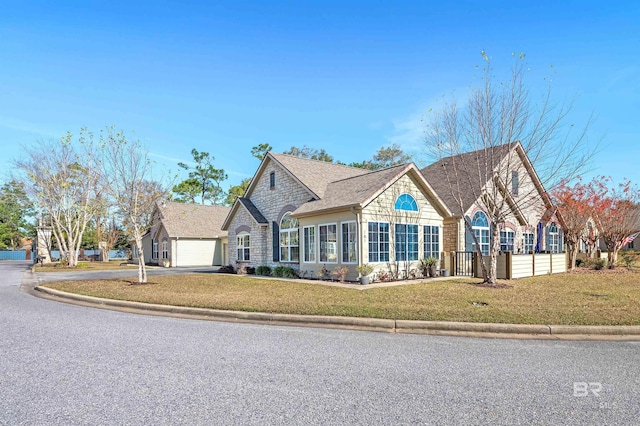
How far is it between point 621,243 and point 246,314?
2417 cm

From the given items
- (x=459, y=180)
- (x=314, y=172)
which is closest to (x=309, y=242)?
(x=314, y=172)

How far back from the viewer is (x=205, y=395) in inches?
179

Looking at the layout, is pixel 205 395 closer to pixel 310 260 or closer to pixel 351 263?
pixel 351 263

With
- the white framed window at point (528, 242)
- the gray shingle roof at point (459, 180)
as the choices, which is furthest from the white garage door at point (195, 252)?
the white framed window at point (528, 242)

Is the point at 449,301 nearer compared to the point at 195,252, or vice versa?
the point at 449,301

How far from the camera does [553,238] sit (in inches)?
1078

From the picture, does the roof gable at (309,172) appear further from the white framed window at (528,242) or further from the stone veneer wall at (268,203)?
the white framed window at (528,242)

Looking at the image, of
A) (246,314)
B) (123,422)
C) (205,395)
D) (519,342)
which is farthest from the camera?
(246,314)

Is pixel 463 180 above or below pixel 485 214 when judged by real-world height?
above

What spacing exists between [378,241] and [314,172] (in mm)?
6808

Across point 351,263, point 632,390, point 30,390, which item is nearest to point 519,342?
point 632,390

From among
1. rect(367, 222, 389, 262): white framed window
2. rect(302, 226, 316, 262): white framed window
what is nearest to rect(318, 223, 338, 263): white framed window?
rect(302, 226, 316, 262): white framed window

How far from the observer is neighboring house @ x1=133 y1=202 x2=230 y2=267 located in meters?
35.1

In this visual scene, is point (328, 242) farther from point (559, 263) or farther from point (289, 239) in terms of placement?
point (559, 263)
